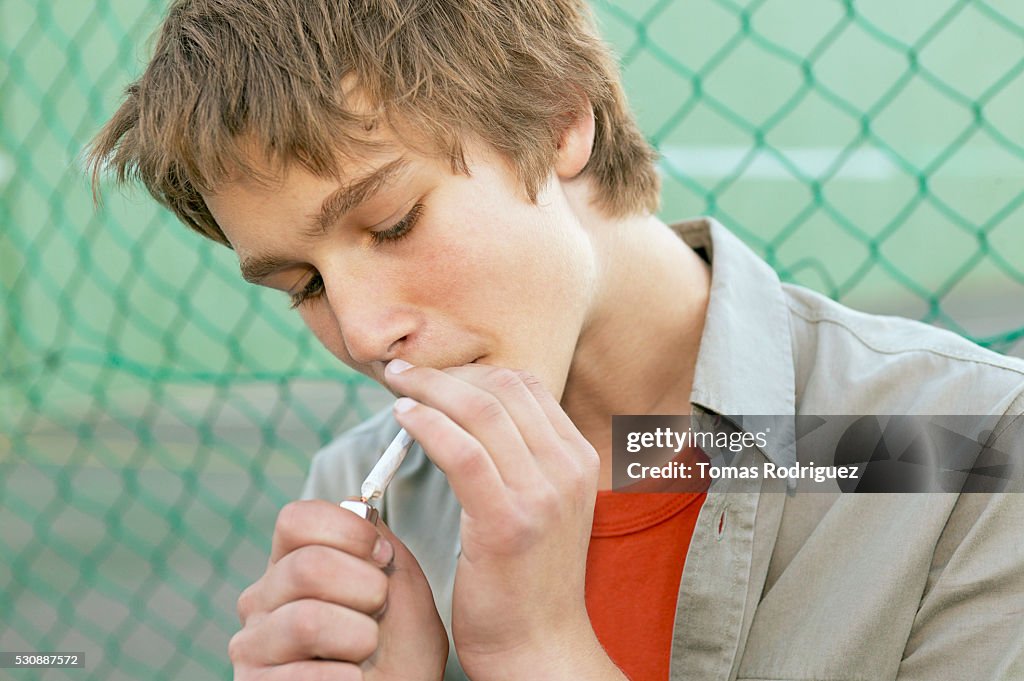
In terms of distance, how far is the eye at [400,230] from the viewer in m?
0.87

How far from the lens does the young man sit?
77 centimetres

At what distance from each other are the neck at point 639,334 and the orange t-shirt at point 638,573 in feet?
0.19

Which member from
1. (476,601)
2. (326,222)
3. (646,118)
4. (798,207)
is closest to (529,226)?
(326,222)

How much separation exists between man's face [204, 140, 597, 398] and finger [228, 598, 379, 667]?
0.21 metres

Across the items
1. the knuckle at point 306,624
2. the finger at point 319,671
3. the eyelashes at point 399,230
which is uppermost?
the eyelashes at point 399,230

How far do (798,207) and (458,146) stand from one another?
10.9 ft

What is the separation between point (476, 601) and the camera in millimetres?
781

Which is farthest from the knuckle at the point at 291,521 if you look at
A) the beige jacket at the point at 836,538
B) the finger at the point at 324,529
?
the beige jacket at the point at 836,538

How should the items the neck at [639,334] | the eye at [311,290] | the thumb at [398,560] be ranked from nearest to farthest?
the thumb at [398,560] < the eye at [311,290] < the neck at [639,334]

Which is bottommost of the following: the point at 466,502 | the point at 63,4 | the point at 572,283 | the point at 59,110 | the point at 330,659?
the point at 59,110

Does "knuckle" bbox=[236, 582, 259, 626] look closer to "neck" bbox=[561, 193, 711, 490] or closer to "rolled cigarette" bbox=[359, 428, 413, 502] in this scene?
"rolled cigarette" bbox=[359, 428, 413, 502]

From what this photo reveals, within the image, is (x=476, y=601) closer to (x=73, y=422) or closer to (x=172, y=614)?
(x=172, y=614)

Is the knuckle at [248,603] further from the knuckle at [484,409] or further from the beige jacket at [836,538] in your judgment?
the beige jacket at [836,538]

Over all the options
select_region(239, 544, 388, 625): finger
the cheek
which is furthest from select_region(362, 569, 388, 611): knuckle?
the cheek
